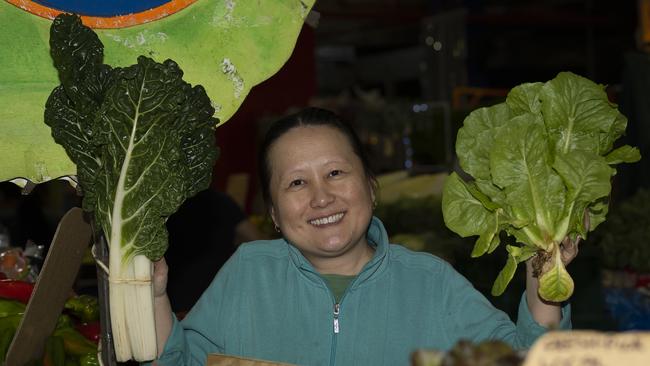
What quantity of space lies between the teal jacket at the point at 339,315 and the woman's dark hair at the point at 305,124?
21cm

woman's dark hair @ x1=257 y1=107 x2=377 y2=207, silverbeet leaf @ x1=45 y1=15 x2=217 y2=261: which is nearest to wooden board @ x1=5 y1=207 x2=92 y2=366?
silverbeet leaf @ x1=45 y1=15 x2=217 y2=261

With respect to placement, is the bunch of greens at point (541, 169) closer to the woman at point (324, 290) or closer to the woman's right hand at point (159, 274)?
the woman at point (324, 290)

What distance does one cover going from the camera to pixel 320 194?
215 centimetres

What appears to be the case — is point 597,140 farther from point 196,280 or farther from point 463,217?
point 196,280

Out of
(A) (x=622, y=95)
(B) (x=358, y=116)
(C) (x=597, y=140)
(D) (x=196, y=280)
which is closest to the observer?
(C) (x=597, y=140)

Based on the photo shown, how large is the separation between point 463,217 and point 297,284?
18.3 inches

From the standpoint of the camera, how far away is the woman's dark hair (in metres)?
2.31

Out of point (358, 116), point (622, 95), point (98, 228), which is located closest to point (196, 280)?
point (98, 228)

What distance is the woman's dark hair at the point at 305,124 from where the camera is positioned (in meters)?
2.31

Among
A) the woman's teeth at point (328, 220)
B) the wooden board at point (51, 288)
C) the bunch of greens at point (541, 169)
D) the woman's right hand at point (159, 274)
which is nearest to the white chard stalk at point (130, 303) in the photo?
the woman's right hand at point (159, 274)

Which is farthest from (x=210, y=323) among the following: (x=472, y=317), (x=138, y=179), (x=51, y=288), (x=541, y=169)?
(x=541, y=169)

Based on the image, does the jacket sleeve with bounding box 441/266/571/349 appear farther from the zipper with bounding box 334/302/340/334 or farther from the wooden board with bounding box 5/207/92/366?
the wooden board with bounding box 5/207/92/366

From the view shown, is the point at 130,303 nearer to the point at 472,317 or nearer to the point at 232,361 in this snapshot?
the point at 232,361

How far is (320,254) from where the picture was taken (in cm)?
222
